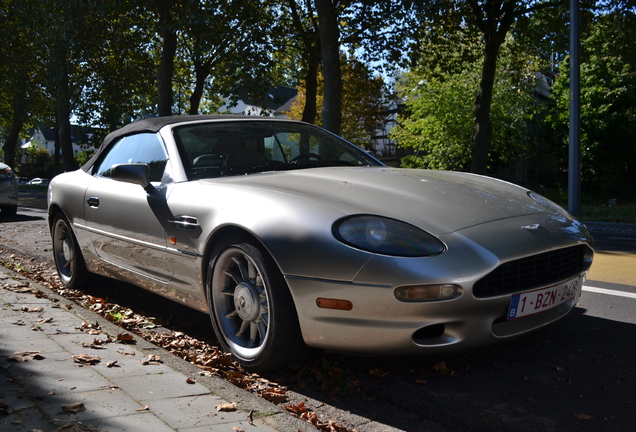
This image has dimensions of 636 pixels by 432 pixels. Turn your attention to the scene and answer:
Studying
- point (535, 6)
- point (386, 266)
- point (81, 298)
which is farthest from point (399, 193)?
point (535, 6)

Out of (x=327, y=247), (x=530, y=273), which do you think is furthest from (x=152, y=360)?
(x=530, y=273)

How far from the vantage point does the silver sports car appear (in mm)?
2896

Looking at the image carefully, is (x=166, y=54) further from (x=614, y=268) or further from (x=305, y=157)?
(x=305, y=157)

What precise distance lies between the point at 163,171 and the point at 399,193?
1.65m

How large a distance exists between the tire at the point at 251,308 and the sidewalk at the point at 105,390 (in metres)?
0.30

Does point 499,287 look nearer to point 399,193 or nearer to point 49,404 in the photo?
point 399,193

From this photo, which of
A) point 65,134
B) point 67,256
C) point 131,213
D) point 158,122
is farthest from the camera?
point 65,134

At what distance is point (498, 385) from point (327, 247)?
3.61 feet

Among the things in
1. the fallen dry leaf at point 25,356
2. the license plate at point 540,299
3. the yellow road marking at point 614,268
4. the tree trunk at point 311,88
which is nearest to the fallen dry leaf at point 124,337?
the fallen dry leaf at point 25,356

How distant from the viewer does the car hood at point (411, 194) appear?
3.16 meters

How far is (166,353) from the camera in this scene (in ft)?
11.4

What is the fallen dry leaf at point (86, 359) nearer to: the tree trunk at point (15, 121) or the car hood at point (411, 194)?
the car hood at point (411, 194)

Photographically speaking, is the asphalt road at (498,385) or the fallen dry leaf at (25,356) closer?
the asphalt road at (498,385)

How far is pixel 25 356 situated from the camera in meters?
3.24
